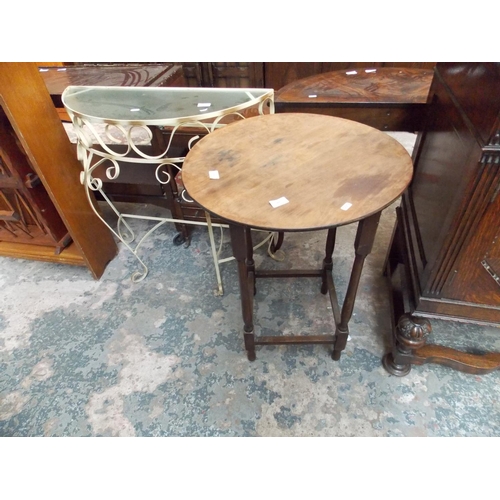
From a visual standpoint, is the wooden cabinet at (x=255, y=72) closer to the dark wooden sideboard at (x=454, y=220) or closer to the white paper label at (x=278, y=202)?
the dark wooden sideboard at (x=454, y=220)

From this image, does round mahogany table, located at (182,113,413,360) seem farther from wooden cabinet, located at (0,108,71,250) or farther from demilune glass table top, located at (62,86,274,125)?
wooden cabinet, located at (0,108,71,250)

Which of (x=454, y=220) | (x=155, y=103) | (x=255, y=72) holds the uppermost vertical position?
(x=155, y=103)

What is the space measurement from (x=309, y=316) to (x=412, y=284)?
544 mm

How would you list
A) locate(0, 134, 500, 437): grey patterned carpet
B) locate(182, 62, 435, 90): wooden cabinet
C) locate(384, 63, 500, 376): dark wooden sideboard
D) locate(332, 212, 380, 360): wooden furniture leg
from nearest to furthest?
locate(384, 63, 500, 376): dark wooden sideboard → locate(332, 212, 380, 360): wooden furniture leg → locate(0, 134, 500, 437): grey patterned carpet → locate(182, 62, 435, 90): wooden cabinet

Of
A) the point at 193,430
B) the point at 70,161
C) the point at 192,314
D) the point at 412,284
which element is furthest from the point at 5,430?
the point at 412,284

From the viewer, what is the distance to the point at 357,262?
104 cm

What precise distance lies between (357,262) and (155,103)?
42.8 inches

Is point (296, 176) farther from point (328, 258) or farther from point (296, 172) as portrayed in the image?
point (328, 258)

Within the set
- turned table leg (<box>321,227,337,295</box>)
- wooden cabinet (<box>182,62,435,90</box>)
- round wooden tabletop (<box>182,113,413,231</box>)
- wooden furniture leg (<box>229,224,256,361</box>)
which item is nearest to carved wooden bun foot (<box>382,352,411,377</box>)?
turned table leg (<box>321,227,337,295</box>)

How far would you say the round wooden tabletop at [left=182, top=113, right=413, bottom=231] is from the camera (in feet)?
2.75

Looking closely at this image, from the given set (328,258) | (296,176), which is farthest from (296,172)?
(328,258)

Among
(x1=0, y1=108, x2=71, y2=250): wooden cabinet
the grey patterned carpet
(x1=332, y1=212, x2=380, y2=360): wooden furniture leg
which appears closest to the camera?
(x1=332, y1=212, x2=380, y2=360): wooden furniture leg

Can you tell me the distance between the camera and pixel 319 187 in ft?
3.01

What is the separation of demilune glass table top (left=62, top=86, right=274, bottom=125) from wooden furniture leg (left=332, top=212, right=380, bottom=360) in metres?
0.70
